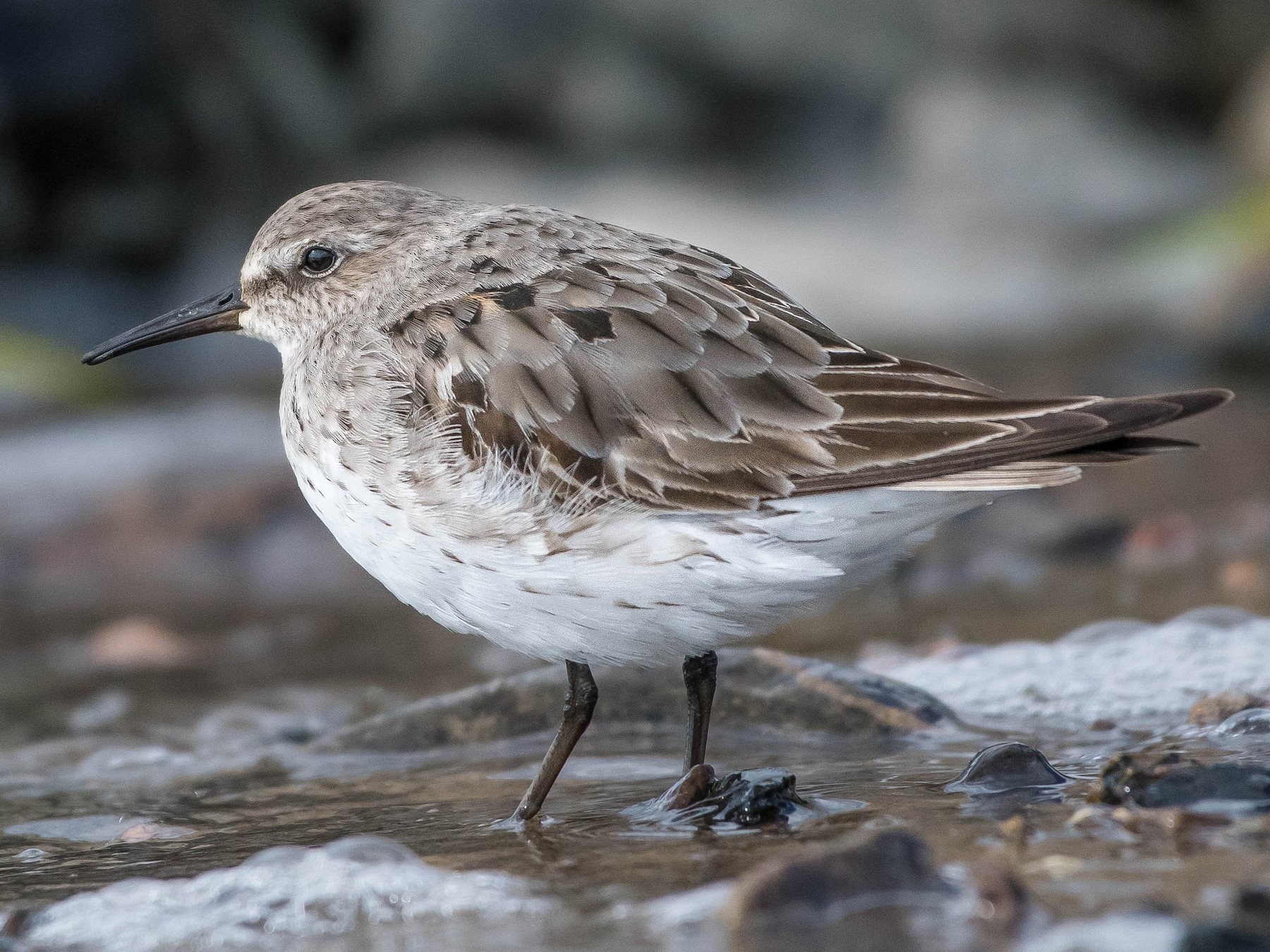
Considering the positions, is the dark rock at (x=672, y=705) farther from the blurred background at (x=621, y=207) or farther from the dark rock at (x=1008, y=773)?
the blurred background at (x=621, y=207)

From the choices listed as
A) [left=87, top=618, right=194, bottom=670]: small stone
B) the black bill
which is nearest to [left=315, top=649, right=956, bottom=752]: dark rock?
the black bill

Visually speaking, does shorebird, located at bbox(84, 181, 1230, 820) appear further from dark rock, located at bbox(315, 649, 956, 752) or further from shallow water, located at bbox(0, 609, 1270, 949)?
dark rock, located at bbox(315, 649, 956, 752)

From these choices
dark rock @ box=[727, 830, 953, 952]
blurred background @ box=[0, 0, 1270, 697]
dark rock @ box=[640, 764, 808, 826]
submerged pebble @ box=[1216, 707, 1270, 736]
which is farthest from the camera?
blurred background @ box=[0, 0, 1270, 697]

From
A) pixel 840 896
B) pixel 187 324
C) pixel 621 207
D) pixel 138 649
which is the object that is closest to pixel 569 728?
pixel 840 896

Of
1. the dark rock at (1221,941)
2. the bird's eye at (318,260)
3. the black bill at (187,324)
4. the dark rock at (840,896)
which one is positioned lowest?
the dark rock at (1221,941)

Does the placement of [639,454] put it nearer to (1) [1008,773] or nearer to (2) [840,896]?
(1) [1008,773]

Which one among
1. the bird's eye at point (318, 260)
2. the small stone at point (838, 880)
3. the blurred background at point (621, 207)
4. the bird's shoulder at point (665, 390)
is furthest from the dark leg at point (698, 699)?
the blurred background at point (621, 207)
